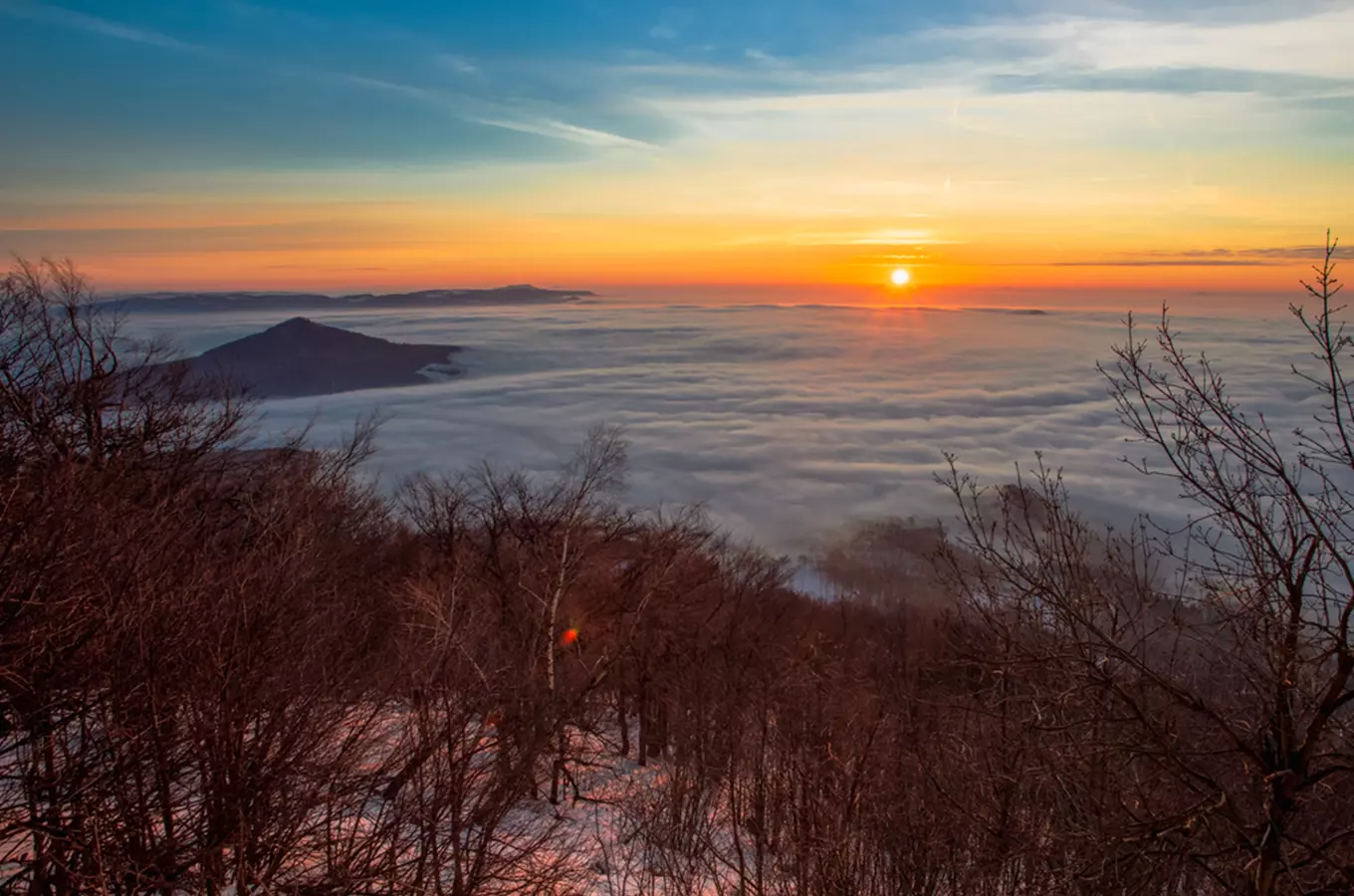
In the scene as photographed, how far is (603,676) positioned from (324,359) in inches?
5967

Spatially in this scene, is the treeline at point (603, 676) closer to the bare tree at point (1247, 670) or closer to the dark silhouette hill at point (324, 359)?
the bare tree at point (1247, 670)

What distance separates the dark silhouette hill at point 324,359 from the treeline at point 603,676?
12690 cm

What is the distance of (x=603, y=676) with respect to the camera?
72.4 feet

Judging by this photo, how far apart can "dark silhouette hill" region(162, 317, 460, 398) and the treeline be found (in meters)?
127

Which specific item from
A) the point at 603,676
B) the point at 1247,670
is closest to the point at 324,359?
the point at 603,676

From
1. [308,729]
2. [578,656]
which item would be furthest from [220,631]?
[578,656]

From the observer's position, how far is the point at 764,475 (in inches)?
5015

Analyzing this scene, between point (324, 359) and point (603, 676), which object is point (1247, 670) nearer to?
point (603, 676)

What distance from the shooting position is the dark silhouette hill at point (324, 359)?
14175 cm

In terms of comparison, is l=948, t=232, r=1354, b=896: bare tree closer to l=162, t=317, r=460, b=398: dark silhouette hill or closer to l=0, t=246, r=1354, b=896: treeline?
l=0, t=246, r=1354, b=896: treeline

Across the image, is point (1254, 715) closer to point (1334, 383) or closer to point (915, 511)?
point (1334, 383)

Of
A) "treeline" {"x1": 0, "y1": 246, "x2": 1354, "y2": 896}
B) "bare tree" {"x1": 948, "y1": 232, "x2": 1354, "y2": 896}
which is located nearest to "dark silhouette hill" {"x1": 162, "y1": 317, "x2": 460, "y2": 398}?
"treeline" {"x1": 0, "y1": 246, "x2": 1354, "y2": 896}

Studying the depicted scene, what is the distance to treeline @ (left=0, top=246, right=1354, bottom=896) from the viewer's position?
20.9 ft

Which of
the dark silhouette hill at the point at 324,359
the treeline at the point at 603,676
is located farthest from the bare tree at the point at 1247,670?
the dark silhouette hill at the point at 324,359
